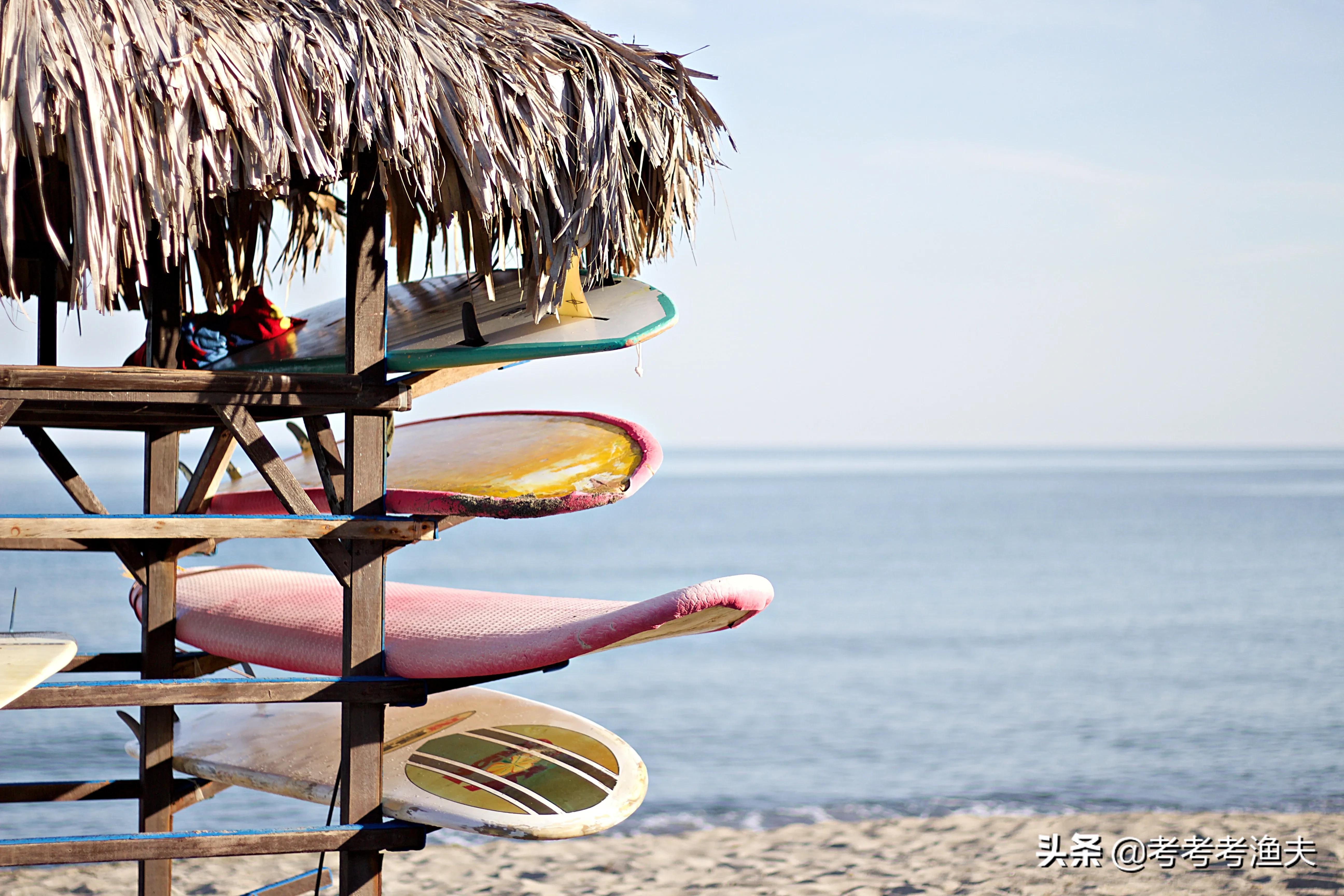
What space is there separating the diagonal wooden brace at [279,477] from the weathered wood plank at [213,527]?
0.05m

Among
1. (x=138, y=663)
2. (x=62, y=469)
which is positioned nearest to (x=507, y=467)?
(x=62, y=469)

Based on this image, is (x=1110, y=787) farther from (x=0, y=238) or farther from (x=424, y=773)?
(x=0, y=238)

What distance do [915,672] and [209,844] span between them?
1388 cm

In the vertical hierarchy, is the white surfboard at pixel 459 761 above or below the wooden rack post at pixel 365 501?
below

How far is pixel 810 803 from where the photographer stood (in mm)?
9352

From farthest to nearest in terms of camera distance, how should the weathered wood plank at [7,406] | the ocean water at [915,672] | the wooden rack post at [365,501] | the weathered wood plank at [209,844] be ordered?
the ocean water at [915,672], the wooden rack post at [365,501], the weathered wood plank at [209,844], the weathered wood plank at [7,406]

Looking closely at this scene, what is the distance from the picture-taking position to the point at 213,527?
3104 millimetres

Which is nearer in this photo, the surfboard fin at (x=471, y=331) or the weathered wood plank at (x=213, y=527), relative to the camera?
the weathered wood plank at (x=213, y=527)

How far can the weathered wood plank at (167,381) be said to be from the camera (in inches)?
117

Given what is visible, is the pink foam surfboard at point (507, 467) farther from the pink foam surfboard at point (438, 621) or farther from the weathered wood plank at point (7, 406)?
the weathered wood plank at point (7, 406)

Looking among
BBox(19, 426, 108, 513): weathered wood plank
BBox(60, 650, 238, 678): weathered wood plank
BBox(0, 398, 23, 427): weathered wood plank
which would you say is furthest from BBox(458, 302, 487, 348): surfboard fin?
BBox(60, 650, 238, 678): weathered wood plank

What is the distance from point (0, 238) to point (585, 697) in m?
12.2

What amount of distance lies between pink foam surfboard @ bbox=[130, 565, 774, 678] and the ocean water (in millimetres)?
626

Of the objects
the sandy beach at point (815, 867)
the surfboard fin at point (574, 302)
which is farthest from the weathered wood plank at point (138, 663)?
the sandy beach at point (815, 867)
